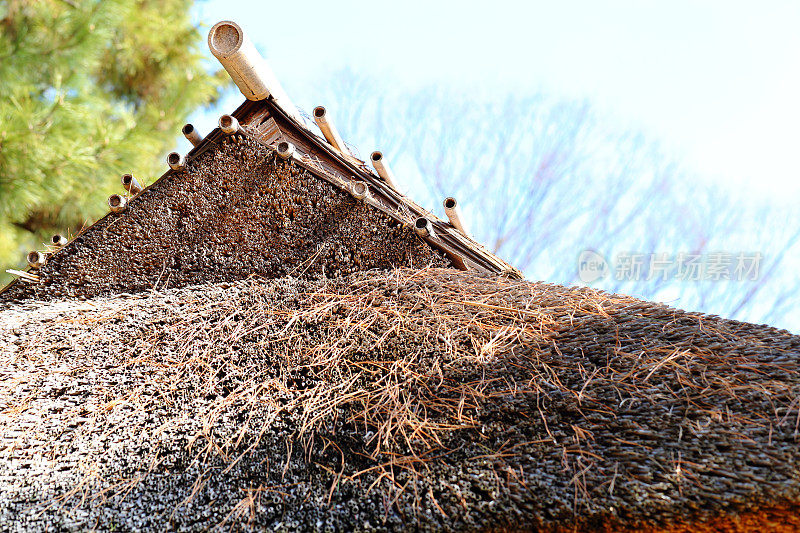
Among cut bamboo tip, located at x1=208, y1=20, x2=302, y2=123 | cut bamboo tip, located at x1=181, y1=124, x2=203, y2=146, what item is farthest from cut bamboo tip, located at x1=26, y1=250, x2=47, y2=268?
cut bamboo tip, located at x1=208, y1=20, x2=302, y2=123

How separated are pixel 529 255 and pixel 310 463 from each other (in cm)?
626

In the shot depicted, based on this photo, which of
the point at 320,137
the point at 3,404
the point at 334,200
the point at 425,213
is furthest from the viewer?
the point at 320,137

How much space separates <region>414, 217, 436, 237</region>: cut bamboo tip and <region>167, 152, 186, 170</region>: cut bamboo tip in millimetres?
1109

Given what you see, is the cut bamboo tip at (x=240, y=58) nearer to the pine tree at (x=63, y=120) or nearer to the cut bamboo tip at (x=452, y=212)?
the cut bamboo tip at (x=452, y=212)

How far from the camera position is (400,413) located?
1.76 m

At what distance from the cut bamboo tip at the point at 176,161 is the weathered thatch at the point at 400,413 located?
627 millimetres

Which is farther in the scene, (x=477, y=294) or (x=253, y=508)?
(x=477, y=294)

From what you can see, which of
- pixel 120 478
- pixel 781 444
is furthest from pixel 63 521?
pixel 781 444

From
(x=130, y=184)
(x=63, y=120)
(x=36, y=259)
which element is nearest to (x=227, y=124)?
(x=130, y=184)

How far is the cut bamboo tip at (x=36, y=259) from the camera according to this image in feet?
8.55

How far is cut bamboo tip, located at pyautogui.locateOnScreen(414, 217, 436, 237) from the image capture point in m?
2.39

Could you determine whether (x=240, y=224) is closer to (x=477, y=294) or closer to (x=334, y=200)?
(x=334, y=200)

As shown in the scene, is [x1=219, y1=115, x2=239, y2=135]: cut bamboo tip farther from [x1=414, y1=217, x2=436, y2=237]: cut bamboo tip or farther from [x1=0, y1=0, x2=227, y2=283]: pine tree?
[x1=0, y1=0, x2=227, y2=283]: pine tree

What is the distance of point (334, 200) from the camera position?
8.11 feet
